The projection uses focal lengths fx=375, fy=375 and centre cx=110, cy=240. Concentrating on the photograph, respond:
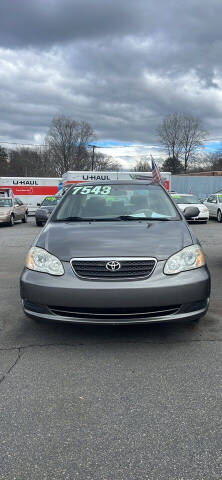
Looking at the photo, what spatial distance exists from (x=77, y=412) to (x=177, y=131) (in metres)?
74.5

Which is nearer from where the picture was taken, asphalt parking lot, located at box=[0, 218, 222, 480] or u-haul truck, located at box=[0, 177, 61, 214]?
asphalt parking lot, located at box=[0, 218, 222, 480]

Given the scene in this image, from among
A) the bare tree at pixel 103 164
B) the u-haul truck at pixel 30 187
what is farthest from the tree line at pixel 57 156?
the u-haul truck at pixel 30 187

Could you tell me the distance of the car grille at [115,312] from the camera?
329 centimetres

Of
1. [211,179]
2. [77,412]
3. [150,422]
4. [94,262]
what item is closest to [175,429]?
[150,422]

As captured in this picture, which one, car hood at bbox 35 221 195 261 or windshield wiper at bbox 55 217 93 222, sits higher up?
windshield wiper at bbox 55 217 93 222

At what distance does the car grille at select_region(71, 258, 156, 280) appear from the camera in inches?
132

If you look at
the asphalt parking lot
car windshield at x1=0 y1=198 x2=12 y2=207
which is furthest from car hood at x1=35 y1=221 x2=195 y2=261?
car windshield at x1=0 y1=198 x2=12 y2=207

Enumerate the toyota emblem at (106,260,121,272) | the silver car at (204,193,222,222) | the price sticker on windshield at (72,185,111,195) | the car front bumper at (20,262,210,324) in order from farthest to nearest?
the silver car at (204,193,222,222) → the price sticker on windshield at (72,185,111,195) → the toyota emblem at (106,260,121,272) → the car front bumper at (20,262,210,324)

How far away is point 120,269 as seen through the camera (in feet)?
11.0

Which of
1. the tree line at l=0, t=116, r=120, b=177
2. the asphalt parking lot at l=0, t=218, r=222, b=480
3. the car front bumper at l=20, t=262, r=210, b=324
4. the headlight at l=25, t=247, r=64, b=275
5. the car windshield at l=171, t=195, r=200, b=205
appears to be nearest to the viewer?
the asphalt parking lot at l=0, t=218, r=222, b=480

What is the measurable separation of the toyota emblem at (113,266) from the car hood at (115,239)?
8 centimetres

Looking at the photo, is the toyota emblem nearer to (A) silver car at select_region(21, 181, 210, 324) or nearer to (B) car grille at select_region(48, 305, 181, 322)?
(A) silver car at select_region(21, 181, 210, 324)

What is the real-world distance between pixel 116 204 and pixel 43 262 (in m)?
1.56

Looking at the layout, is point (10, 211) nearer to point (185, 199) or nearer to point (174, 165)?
point (185, 199)
